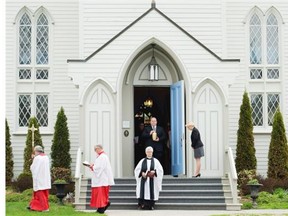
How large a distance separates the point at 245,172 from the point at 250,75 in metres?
4.56

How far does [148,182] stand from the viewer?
63.0 feet

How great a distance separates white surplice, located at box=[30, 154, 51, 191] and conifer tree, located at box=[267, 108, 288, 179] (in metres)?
8.65

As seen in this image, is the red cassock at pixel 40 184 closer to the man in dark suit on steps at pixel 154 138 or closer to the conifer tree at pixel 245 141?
the man in dark suit on steps at pixel 154 138

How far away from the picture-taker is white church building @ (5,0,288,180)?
71.5 feet

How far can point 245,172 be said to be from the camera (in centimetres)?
2272

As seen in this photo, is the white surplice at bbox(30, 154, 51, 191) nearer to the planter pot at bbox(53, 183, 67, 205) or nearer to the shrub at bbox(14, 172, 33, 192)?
the planter pot at bbox(53, 183, 67, 205)

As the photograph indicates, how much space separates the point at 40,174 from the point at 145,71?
261 inches

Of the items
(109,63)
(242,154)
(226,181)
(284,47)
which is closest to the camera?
(226,181)

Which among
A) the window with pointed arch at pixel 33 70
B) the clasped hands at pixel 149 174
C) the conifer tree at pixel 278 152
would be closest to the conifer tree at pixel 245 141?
the conifer tree at pixel 278 152

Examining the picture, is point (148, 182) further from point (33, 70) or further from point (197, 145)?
point (33, 70)

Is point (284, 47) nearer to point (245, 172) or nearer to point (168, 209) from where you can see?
point (245, 172)

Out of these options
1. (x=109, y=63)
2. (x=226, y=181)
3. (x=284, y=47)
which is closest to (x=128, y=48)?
(x=109, y=63)

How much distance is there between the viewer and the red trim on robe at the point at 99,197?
18.0 metres

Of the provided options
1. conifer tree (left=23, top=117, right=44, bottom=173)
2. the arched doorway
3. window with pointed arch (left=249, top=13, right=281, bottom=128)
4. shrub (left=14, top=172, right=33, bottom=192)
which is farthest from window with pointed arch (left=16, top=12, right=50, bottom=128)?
window with pointed arch (left=249, top=13, right=281, bottom=128)
